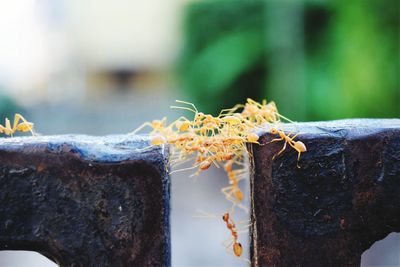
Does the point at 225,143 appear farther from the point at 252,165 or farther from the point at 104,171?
the point at 104,171

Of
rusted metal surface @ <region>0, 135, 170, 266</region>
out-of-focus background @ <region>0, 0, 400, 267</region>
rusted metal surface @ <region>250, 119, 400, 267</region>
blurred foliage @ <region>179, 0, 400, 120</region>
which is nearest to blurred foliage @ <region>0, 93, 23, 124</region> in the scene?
out-of-focus background @ <region>0, 0, 400, 267</region>

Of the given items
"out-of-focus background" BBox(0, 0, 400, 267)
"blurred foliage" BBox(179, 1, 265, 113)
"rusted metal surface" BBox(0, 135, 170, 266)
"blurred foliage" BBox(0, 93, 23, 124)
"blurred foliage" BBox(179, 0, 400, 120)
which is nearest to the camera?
"rusted metal surface" BBox(0, 135, 170, 266)

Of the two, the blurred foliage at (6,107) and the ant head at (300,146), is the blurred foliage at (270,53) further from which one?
the ant head at (300,146)

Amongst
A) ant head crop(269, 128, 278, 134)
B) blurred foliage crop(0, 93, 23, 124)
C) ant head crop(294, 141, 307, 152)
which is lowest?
ant head crop(294, 141, 307, 152)

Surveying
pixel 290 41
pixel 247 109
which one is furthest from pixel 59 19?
pixel 247 109

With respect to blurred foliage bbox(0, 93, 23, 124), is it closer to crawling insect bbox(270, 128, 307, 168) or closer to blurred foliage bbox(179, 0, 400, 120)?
blurred foliage bbox(179, 0, 400, 120)

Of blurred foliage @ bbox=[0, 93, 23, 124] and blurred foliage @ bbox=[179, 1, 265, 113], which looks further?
blurred foliage @ bbox=[0, 93, 23, 124]

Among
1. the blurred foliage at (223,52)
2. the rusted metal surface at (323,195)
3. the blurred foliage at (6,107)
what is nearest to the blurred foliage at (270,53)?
the blurred foliage at (223,52)

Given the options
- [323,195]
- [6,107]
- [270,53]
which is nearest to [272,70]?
[270,53]
